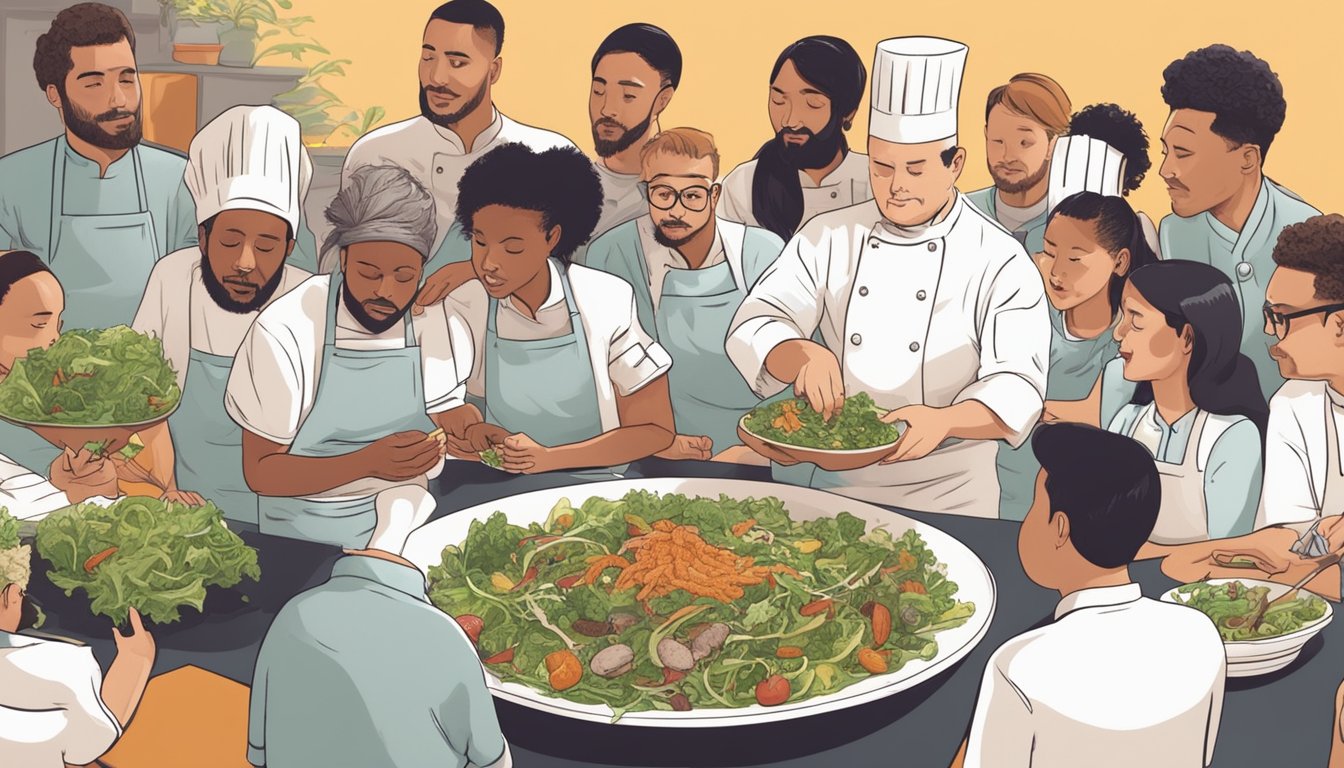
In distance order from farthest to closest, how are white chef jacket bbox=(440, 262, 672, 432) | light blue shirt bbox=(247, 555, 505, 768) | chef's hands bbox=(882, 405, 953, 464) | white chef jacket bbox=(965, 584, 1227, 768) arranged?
white chef jacket bbox=(440, 262, 672, 432) < chef's hands bbox=(882, 405, 953, 464) < white chef jacket bbox=(965, 584, 1227, 768) < light blue shirt bbox=(247, 555, 505, 768)

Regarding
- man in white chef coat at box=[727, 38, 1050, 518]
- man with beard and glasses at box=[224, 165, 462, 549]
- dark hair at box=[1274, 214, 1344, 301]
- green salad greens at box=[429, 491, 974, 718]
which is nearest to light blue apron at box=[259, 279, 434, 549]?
man with beard and glasses at box=[224, 165, 462, 549]

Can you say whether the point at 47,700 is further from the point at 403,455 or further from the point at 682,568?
the point at 682,568

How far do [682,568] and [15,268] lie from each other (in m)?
2.40

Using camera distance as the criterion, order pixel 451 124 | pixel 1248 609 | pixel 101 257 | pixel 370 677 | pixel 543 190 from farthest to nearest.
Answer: pixel 451 124 → pixel 101 257 → pixel 543 190 → pixel 1248 609 → pixel 370 677

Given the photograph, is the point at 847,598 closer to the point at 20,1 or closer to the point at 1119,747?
the point at 1119,747

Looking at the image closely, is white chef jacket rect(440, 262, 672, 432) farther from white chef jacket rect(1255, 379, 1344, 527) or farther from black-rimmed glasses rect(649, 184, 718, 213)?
white chef jacket rect(1255, 379, 1344, 527)

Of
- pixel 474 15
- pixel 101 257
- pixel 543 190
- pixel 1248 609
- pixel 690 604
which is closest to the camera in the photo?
pixel 690 604

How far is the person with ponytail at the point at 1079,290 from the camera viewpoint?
4879 mm

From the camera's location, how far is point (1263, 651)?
347cm

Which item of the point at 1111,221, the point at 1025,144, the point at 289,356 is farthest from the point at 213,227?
the point at 1111,221

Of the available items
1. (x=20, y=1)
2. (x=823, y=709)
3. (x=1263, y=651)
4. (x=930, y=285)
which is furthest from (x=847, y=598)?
(x=20, y=1)

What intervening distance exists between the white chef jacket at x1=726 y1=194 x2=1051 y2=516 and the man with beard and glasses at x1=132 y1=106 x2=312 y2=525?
168cm

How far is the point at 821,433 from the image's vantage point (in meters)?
4.30

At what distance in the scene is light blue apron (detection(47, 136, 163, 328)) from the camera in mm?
5277
